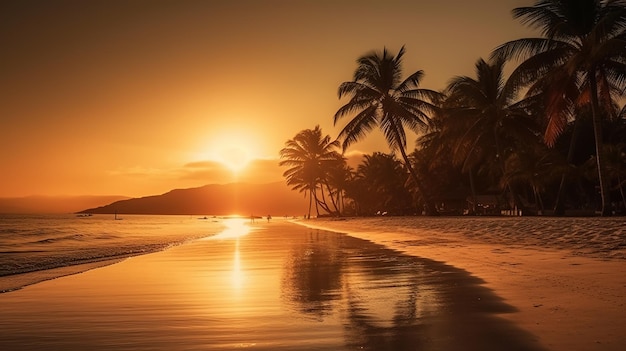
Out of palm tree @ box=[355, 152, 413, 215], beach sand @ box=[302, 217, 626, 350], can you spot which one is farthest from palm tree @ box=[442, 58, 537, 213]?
palm tree @ box=[355, 152, 413, 215]

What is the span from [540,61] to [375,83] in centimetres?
1542

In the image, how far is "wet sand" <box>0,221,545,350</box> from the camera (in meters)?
4.28

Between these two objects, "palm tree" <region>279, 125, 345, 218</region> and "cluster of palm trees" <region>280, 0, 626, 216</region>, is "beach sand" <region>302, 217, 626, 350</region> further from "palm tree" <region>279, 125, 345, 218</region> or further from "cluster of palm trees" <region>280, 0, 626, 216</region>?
"palm tree" <region>279, 125, 345, 218</region>

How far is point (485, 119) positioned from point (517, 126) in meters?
2.15

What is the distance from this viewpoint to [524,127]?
35.3 m

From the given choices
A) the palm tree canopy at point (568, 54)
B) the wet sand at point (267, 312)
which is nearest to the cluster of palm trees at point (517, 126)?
the palm tree canopy at point (568, 54)

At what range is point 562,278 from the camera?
7.47 m

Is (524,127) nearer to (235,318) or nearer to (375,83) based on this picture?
(375,83)

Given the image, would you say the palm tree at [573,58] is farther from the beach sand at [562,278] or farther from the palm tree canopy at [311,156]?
the palm tree canopy at [311,156]

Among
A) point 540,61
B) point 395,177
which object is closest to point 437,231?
point 540,61

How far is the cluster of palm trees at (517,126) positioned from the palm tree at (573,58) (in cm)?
5

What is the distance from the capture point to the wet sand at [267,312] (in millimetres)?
4277

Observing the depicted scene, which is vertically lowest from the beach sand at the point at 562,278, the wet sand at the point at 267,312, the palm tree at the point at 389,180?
the wet sand at the point at 267,312

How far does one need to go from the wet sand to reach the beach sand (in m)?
0.23
